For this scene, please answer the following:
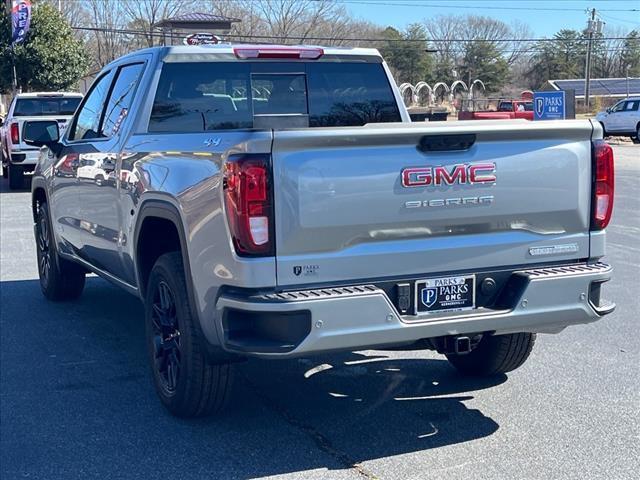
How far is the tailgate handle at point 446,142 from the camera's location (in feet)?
14.2

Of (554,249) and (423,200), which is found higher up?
(423,200)

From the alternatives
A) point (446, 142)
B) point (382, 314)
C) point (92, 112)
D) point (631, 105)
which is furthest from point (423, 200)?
point (631, 105)

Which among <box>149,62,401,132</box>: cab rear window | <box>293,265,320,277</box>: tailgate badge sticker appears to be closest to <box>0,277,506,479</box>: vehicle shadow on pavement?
<box>293,265,320,277</box>: tailgate badge sticker

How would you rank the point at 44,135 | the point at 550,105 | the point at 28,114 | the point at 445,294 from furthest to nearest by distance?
1. the point at 550,105
2. the point at 28,114
3. the point at 44,135
4. the point at 445,294

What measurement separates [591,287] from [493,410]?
993 millimetres

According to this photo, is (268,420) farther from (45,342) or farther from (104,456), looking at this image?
(45,342)

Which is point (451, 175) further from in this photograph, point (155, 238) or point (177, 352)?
point (155, 238)

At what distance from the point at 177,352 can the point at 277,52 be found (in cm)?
234

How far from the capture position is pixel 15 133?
17719 millimetres

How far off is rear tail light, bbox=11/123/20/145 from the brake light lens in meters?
12.6

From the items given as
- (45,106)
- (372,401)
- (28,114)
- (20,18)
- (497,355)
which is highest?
(20,18)

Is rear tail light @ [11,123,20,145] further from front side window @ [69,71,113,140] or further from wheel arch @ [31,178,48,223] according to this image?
→ front side window @ [69,71,113,140]

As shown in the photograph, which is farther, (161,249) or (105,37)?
(105,37)

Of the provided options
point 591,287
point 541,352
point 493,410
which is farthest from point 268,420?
point 541,352
